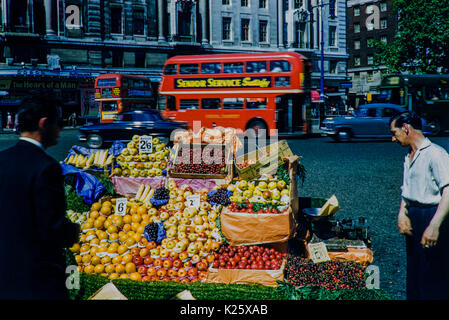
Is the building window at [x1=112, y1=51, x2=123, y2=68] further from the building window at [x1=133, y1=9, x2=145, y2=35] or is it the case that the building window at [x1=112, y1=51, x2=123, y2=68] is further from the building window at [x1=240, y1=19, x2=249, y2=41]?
the building window at [x1=240, y1=19, x2=249, y2=41]

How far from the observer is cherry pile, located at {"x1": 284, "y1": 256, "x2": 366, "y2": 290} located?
443 centimetres

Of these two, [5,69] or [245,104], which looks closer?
[245,104]

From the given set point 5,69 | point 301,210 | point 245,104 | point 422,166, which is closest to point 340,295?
point 422,166

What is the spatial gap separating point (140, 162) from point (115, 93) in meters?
21.0

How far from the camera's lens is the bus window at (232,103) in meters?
21.6

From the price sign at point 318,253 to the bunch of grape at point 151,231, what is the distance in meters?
1.90

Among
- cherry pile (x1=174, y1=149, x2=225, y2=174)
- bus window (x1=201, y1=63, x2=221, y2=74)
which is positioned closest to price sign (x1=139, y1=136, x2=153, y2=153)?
cherry pile (x1=174, y1=149, x2=225, y2=174)

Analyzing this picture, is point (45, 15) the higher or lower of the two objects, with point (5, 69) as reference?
higher

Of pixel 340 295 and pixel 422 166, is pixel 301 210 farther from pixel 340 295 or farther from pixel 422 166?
pixel 422 166

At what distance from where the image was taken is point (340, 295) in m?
4.12

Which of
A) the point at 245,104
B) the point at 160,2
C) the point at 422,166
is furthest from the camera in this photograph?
the point at 160,2

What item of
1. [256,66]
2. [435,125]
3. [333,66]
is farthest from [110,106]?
[333,66]

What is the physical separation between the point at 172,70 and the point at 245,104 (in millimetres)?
4333

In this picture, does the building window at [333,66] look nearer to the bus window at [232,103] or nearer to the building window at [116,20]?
the building window at [116,20]
